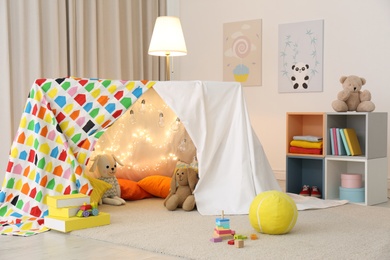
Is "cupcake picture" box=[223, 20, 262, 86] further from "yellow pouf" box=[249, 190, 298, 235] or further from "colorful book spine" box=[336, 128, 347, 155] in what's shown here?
"yellow pouf" box=[249, 190, 298, 235]

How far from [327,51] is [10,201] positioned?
3.00m

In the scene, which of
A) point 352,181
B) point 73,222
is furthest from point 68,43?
point 352,181

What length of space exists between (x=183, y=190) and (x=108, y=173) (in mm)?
557

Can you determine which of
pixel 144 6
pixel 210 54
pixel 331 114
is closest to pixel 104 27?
pixel 144 6

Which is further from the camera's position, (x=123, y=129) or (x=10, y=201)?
(x=123, y=129)

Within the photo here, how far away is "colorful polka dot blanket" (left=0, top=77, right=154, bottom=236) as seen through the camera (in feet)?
10.3

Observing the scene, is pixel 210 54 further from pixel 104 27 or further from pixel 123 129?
pixel 123 129

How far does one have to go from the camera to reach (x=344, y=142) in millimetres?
3859

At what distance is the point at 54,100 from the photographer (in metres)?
3.25

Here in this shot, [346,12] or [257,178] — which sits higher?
[346,12]

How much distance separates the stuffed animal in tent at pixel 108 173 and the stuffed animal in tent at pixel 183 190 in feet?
1.25

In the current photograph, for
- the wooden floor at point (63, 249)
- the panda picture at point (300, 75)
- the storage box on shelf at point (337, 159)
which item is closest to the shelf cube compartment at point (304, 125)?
the storage box on shelf at point (337, 159)

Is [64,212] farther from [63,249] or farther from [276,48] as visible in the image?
[276,48]

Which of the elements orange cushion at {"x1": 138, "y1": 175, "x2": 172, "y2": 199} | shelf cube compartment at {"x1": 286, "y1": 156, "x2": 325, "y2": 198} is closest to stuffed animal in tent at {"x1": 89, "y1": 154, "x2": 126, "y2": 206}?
orange cushion at {"x1": 138, "y1": 175, "x2": 172, "y2": 199}
